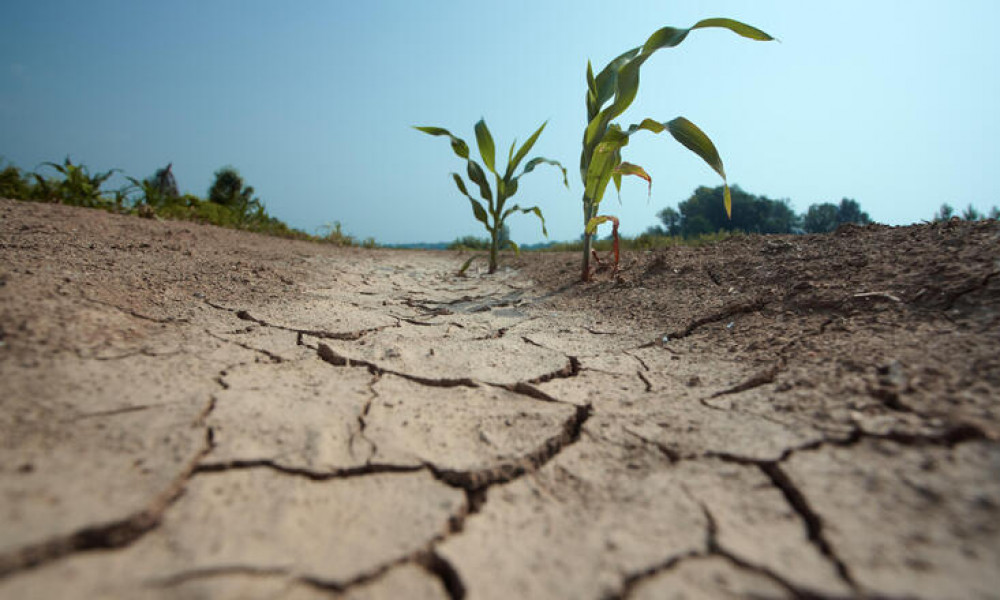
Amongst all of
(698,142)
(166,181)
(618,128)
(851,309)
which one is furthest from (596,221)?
(166,181)

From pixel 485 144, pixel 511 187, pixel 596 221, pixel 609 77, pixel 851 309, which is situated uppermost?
pixel 609 77

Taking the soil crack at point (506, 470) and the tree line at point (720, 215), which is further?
the tree line at point (720, 215)

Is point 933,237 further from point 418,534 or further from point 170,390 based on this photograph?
point 170,390

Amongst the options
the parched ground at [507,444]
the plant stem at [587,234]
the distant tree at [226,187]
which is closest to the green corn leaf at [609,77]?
the plant stem at [587,234]

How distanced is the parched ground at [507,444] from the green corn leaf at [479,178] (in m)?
1.96

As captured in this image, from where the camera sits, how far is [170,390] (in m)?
1.13

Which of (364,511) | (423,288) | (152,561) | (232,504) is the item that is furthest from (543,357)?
(423,288)

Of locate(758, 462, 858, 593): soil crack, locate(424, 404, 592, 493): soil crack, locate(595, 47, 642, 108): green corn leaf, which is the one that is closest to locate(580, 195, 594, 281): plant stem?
locate(595, 47, 642, 108): green corn leaf

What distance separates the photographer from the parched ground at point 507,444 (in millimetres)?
667

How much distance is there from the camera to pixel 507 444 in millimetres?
1061

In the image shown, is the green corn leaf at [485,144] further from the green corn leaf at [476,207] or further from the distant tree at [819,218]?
the distant tree at [819,218]

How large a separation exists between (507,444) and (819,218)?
11.0 ft

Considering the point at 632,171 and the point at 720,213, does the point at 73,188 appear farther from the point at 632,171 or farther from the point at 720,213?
the point at 720,213

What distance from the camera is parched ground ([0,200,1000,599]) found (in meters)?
0.67
